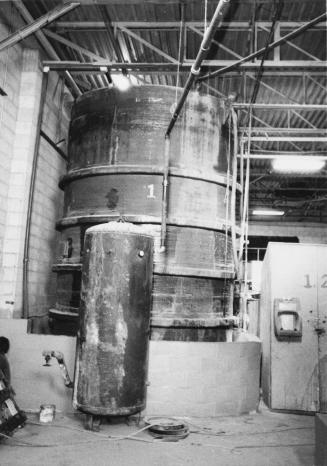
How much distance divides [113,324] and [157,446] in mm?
1388

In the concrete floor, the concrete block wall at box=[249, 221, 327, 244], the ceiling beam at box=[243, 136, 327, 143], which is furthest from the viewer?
the concrete block wall at box=[249, 221, 327, 244]

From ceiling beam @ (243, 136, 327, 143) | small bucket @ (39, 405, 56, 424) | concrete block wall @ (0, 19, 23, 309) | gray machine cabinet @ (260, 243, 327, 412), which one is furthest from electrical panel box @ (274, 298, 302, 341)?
ceiling beam @ (243, 136, 327, 143)

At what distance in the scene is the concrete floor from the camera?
382 centimetres

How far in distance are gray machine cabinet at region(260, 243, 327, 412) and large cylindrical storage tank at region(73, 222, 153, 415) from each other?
7.73 feet

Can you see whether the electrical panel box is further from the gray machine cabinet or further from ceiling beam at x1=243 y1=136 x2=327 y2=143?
ceiling beam at x1=243 y1=136 x2=327 y2=143

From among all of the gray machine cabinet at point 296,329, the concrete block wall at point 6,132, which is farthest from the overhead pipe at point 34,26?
the gray machine cabinet at point 296,329

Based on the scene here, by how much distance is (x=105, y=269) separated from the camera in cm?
448

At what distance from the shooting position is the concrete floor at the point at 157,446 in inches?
150

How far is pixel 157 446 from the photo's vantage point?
4.15 metres

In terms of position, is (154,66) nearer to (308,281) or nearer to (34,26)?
(34,26)

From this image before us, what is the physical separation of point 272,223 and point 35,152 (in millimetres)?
14867

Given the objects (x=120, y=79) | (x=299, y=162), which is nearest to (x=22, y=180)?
(x=120, y=79)

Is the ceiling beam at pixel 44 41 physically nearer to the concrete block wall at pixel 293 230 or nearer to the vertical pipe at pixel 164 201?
the vertical pipe at pixel 164 201

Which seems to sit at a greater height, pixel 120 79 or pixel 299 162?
pixel 120 79
